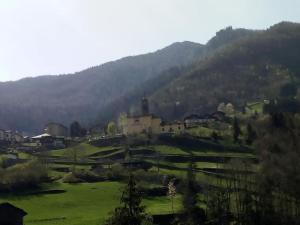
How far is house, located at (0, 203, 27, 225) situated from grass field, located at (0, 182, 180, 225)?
1096 cm

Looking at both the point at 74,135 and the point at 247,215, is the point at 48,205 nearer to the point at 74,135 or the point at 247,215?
the point at 247,215

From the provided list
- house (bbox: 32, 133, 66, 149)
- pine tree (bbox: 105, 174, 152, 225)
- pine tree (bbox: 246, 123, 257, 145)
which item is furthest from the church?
pine tree (bbox: 105, 174, 152, 225)

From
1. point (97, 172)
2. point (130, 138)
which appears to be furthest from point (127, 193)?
point (130, 138)

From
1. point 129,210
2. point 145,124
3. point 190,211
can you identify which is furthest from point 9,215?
point 145,124

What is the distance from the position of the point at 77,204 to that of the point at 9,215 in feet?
85.4

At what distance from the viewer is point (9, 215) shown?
195ft

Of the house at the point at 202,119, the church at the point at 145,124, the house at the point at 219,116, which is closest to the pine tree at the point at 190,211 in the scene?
the church at the point at 145,124

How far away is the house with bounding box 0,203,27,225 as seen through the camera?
193ft

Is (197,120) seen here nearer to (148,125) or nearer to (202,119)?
(202,119)

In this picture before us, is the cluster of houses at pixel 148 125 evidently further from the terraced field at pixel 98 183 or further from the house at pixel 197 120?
the terraced field at pixel 98 183

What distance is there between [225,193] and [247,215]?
5.86 m

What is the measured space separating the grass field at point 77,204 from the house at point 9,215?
36.0 ft

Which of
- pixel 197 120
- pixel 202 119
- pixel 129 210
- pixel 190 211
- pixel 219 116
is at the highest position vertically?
pixel 219 116

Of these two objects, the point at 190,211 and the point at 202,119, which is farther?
the point at 202,119
